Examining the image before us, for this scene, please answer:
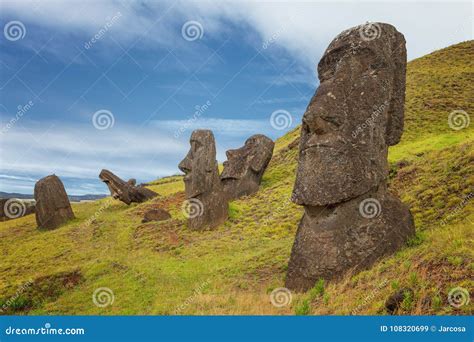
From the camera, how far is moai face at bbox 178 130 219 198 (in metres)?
22.4

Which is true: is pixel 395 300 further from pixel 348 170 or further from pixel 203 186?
pixel 203 186

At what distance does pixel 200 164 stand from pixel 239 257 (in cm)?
747

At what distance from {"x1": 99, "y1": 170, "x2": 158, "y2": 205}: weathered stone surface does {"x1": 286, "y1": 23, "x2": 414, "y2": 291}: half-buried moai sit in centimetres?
2419

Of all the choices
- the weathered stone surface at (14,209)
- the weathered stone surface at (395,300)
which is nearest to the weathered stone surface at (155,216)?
the weathered stone surface at (14,209)

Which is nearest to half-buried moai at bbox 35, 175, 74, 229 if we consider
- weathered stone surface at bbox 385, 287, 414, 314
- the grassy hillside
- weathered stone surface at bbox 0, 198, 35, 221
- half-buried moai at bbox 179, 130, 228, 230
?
the grassy hillside

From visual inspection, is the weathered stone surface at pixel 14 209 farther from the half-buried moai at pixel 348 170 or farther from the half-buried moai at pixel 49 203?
the half-buried moai at pixel 348 170

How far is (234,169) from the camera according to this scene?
29.4m

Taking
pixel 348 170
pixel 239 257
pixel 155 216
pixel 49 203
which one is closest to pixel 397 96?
pixel 348 170

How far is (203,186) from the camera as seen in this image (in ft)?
73.4

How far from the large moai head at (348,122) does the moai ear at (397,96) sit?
21 cm

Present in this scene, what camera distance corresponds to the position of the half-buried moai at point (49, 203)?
28.4m

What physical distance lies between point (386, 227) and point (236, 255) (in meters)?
7.29

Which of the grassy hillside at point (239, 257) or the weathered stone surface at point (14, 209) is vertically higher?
the weathered stone surface at point (14, 209)

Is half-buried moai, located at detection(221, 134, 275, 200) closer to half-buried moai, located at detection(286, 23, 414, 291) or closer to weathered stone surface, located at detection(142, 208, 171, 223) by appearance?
weathered stone surface, located at detection(142, 208, 171, 223)
